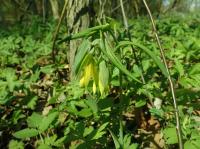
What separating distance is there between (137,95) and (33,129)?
60cm

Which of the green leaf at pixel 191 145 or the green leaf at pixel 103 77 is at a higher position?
the green leaf at pixel 103 77

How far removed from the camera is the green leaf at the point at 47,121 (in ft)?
6.07

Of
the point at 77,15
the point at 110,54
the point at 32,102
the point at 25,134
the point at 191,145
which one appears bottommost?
the point at 191,145

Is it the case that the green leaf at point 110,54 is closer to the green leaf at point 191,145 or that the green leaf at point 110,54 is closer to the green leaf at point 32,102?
the green leaf at point 191,145

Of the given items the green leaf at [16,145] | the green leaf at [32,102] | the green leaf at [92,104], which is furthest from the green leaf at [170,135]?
the green leaf at [32,102]

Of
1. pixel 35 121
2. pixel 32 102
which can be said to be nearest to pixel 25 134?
pixel 35 121

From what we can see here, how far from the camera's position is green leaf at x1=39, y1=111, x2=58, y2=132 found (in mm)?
1852

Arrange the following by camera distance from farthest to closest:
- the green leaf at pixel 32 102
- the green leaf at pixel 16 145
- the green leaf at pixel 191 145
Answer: the green leaf at pixel 32 102
the green leaf at pixel 16 145
the green leaf at pixel 191 145

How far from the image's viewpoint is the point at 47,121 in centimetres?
187

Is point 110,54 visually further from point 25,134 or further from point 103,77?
point 25,134

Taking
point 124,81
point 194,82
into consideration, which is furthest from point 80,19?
point 194,82

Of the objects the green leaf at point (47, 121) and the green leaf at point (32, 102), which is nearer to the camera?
the green leaf at point (47, 121)

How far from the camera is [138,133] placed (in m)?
2.26

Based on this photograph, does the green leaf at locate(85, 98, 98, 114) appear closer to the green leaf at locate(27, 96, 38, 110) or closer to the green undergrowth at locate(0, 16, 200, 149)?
the green undergrowth at locate(0, 16, 200, 149)
